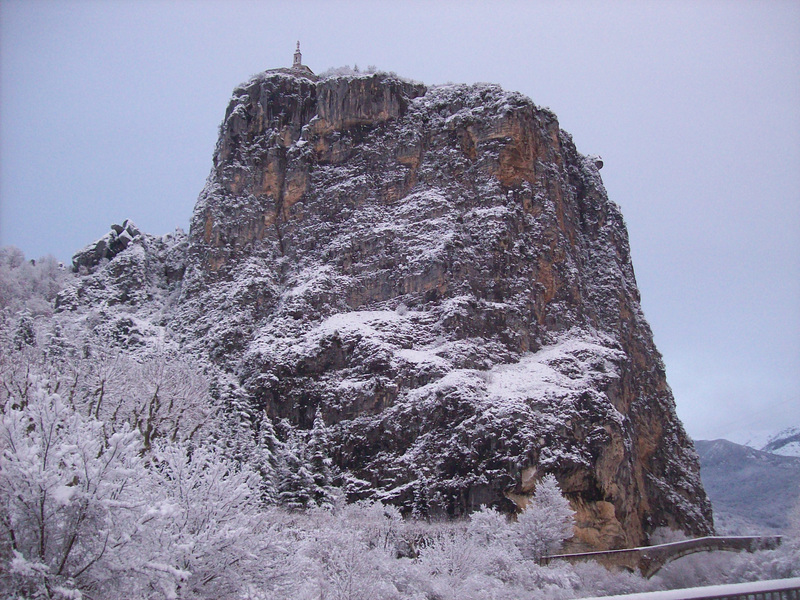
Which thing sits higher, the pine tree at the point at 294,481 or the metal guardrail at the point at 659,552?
the pine tree at the point at 294,481

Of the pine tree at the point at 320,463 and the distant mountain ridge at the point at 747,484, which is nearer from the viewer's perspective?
the pine tree at the point at 320,463

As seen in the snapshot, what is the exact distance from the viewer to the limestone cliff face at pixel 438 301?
42.4m

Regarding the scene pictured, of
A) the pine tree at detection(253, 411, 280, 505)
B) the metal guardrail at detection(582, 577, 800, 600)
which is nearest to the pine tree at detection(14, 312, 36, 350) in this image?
the pine tree at detection(253, 411, 280, 505)

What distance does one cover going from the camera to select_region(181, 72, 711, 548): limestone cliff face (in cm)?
4238

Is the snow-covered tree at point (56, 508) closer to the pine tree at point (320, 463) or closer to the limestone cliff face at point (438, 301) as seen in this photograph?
the pine tree at point (320, 463)

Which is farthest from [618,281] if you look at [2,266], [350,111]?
[2,266]

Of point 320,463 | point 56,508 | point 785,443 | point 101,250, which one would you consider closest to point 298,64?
point 101,250

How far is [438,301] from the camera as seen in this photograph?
53.4 metres

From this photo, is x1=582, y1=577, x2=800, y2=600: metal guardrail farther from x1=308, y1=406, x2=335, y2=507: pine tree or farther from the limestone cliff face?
x1=308, y1=406, x2=335, y2=507: pine tree

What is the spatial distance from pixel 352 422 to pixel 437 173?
84.8ft

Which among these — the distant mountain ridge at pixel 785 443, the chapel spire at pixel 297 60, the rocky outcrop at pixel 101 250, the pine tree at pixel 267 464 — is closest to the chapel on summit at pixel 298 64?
the chapel spire at pixel 297 60

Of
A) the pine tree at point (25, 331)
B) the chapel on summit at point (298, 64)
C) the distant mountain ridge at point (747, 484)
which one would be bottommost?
the distant mountain ridge at point (747, 484)

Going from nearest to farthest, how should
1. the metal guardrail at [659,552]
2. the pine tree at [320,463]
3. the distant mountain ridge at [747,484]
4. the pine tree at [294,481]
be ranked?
the metal guardrail at [659,552], the pine tree at [294,481], the pine tree at [320,463], the distant mountain ridge at [747,484]

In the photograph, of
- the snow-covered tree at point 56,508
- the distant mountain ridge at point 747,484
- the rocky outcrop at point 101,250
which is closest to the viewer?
the snow-covered tree at point 56,508
